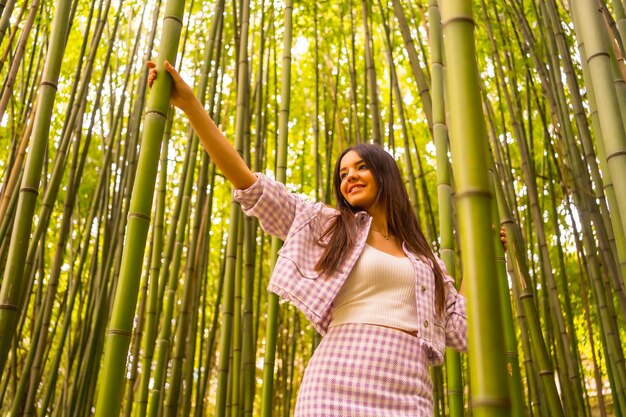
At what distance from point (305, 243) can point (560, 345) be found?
61.1 inches

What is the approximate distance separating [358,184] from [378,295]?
0.25 m

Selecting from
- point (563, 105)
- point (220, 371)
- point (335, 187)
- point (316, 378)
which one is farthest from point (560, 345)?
point (316, 378)

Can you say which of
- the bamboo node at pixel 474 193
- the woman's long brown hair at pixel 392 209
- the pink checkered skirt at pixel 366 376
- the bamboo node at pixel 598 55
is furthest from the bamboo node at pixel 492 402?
the bamboo node at pixel 598 55

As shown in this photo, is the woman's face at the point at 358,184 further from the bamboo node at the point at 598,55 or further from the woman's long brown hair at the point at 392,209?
the bamboo node at the point at 598,55

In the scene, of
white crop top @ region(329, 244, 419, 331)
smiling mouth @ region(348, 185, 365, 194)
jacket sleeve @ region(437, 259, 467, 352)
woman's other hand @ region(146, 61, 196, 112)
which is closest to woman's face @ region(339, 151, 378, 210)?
smiling mouth @ region(348, 185, 365, 194)

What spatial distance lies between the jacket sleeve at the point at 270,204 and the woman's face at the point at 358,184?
0.31ft

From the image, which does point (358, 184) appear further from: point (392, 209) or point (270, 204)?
point (270, 204)

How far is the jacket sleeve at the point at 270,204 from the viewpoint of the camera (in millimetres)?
1240

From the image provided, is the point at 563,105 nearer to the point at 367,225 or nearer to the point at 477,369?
the point at 367,225

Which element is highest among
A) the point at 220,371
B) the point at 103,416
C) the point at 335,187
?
the point at 335,187

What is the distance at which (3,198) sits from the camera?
1813mm

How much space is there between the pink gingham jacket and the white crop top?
17 millimetres

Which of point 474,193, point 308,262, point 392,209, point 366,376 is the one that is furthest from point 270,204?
point 474,193

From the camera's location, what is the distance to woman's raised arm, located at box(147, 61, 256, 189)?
1109 mm
